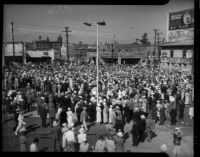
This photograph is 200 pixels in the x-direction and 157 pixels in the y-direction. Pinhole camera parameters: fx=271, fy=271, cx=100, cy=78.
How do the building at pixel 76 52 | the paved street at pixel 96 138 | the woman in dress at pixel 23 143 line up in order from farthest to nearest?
the building at pixel 76 52, the paved street at pixel 96 138, the woman in dress at pixel 23 143

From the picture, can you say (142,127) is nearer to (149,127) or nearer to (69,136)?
(149,127)

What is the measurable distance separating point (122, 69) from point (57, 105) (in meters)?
5.21

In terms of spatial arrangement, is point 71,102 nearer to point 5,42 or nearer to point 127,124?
point 127,124

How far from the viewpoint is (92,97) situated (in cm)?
1177

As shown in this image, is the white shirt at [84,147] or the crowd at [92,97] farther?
the crowd at [92,97]

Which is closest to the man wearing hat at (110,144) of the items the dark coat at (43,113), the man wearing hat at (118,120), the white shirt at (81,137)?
the white shirt at (81,137)

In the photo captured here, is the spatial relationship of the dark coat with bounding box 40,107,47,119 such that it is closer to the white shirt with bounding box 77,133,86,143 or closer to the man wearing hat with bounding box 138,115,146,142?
the white shirt with bounding box 77,133,86,143

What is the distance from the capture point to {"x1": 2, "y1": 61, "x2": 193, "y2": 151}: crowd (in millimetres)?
9922

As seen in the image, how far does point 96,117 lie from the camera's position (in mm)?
11031

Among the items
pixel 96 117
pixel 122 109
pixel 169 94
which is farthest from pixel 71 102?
pixel 169 94

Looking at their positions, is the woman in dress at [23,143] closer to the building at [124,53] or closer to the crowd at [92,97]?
the crowd at [92,97]

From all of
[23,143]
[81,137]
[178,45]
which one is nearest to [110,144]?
[81,137]

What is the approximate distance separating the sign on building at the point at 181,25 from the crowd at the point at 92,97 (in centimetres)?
168

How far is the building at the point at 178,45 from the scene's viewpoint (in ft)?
34.5
